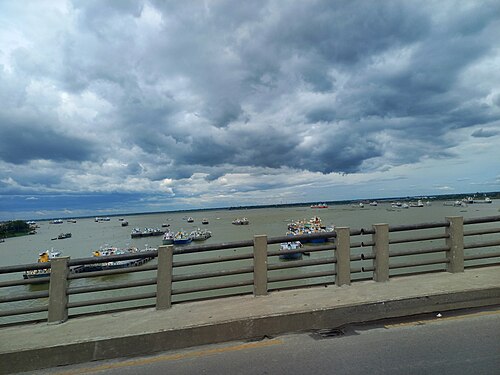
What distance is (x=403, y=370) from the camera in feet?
12.2

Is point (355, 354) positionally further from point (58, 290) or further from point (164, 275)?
point (58, 290)

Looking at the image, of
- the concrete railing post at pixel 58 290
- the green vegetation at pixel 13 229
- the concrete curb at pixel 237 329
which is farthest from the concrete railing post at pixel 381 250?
the green vegetation at pixel 13 229

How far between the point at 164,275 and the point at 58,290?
71.9 inches

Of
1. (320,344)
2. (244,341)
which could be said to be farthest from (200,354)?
(320,344)

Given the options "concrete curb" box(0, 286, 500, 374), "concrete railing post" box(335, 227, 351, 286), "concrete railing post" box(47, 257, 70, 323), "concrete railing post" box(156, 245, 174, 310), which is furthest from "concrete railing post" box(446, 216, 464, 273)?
"concrete railing post" box(47, 257, 70, 323)

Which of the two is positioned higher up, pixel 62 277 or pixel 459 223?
pixel 459 223

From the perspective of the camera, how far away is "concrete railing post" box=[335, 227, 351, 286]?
6496mm

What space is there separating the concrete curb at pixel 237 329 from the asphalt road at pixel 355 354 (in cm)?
14

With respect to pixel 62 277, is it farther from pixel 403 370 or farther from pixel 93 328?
pixel 403 370

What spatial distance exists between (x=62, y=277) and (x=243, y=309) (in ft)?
10.6

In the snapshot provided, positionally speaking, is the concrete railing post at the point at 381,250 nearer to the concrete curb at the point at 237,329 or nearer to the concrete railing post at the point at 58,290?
the concrete curb at the point at 237,329

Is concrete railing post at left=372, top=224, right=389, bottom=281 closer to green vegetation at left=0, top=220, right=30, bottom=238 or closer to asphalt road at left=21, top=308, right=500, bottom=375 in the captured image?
asphalt road at left=21, top=308, right=500, bottom=375

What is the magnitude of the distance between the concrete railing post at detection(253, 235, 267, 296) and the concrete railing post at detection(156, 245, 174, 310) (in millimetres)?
1531

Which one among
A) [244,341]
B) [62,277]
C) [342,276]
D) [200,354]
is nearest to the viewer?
[200,354]
